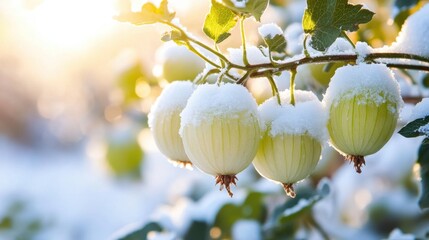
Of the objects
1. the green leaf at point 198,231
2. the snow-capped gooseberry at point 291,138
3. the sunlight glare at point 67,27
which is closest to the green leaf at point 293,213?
the green leaf at point 198,231

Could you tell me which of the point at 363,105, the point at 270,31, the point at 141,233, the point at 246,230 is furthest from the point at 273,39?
the point at 246,230

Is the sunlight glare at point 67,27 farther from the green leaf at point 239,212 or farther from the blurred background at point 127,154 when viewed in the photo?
the green leaf at point 239,212

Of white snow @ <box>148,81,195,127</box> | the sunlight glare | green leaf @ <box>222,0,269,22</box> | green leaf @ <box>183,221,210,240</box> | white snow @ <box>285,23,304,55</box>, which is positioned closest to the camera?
green leaf @ <box>222,0,269,22</box>

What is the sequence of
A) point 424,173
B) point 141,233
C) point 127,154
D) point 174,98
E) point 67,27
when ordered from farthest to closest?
1. point 67,27
2. point 127,154
3. point 141,233
4. point 424,173
5. point 174,98

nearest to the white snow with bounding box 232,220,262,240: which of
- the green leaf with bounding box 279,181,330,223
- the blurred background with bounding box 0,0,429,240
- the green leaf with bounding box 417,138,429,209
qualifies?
the blurred background with bounding box 0,0,429,240

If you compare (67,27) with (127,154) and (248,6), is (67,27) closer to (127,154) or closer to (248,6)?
(127,154)

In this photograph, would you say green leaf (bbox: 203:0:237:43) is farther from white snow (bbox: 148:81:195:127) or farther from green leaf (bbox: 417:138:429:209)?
green leaf (bbox: 417:138:429:209)
